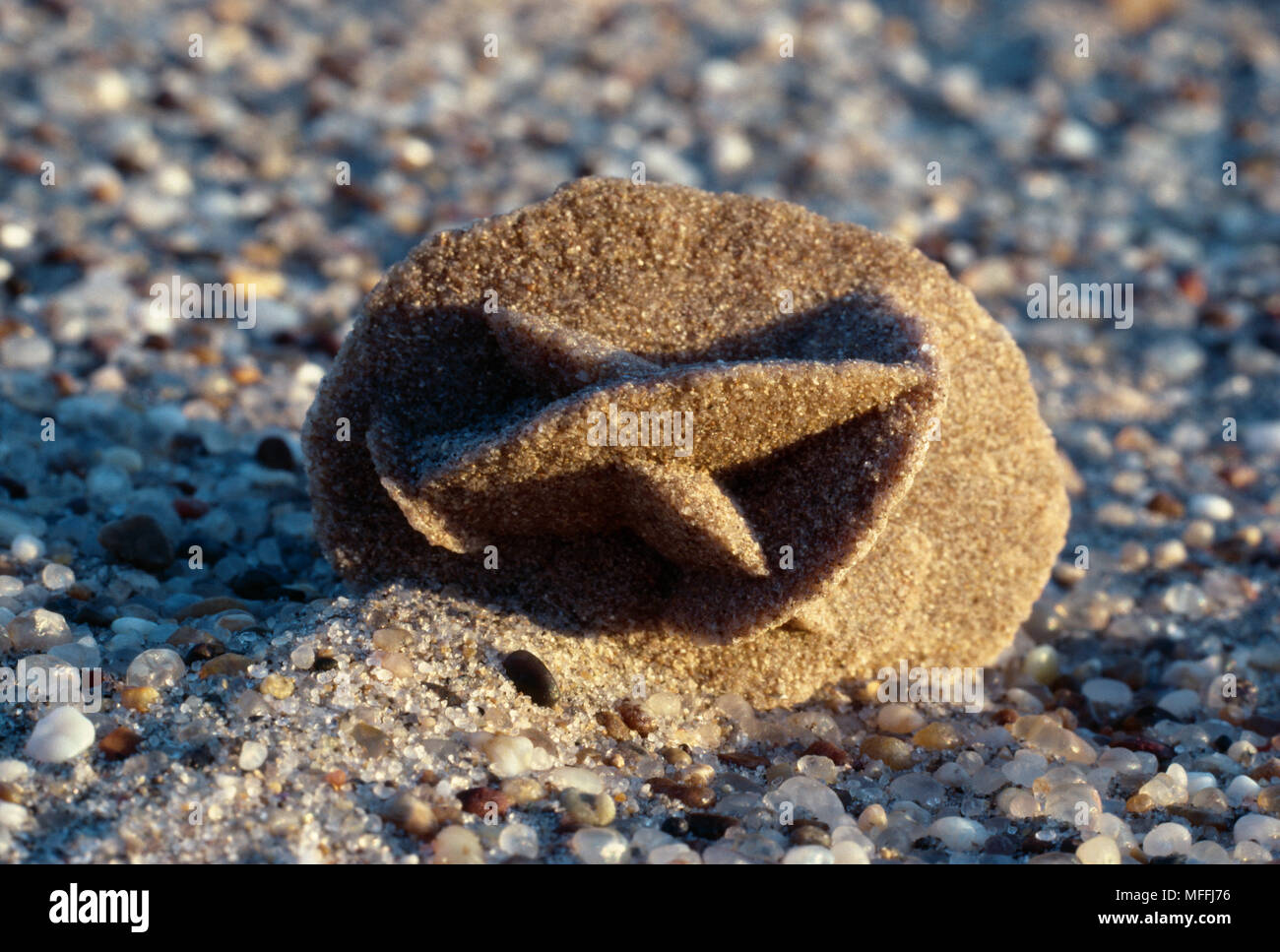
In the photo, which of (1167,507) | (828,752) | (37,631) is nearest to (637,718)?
(828,752)

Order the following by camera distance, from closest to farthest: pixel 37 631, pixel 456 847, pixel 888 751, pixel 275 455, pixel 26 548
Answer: pixel 456 847, pixel 37 631, pixel 888 751, pixel 26 548, pixel 275 455

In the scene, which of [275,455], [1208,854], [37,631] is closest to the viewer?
[1208,854]

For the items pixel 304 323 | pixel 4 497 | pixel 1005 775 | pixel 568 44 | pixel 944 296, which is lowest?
pixel 1005 775

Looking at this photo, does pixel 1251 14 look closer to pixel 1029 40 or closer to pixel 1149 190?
pixel 1029 40

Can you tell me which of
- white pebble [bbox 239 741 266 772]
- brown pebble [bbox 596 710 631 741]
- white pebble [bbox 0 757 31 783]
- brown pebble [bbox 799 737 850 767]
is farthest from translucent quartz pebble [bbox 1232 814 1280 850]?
white pebble [bbox 0 757 31 783]

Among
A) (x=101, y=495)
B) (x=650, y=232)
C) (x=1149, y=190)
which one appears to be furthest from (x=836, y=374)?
(x=1149, y=190)

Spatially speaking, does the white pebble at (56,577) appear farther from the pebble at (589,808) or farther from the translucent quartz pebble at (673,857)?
the translucent quartz pebble at (673,857)

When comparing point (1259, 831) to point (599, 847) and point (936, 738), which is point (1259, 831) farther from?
point (599, 847)

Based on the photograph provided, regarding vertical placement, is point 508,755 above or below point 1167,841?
above
